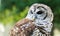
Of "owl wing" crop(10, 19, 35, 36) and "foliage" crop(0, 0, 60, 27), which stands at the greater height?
"foliage" crop(0, 0, 60, 27)

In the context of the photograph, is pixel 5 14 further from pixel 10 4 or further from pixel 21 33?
pixel 21 33

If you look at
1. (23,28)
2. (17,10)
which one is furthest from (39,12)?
(17,10)

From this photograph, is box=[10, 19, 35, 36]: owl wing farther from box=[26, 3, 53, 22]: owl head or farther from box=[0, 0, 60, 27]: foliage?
box=[0, 0, 60, 27]: foliage

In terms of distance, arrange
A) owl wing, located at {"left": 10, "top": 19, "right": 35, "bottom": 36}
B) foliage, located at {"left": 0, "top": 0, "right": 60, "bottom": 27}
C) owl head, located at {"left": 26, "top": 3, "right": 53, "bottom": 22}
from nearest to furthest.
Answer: owl wing, located at {"left": 10, "top": 19, "right": 35, "bottom": 36}, owl head, located at {"left": 26, "top": 3, "right": 53, "bottom": 22}, foliage, located at {"left": 0, "top": 0, "right": 60, "bottom": 27}

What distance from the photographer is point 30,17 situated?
2238 mm

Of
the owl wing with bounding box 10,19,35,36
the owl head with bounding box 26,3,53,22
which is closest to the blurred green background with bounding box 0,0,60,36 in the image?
the owl head with bounding box 26,3,53,22

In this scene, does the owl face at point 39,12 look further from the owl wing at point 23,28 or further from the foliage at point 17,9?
the foliage at point 17,9

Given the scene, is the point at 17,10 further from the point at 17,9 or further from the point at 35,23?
the point at 35,23

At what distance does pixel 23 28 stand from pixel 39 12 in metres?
0.23

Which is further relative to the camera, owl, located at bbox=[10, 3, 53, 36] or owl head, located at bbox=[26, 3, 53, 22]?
owl head, located at bbox=[26, 3, 53, 22]

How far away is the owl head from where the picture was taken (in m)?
2.24

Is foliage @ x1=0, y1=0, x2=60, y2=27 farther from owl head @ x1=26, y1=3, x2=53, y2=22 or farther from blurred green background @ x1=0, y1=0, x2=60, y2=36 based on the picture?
owl head @ x1=26, y1=3, x2=53, y2=22

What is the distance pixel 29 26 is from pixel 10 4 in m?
2.25

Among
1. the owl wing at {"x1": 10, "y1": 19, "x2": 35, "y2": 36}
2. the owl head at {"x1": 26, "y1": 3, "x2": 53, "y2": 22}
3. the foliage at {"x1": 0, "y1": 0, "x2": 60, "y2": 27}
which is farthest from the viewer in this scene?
the foliage at {"x1": 0, "y1": 0, "x2": 60, "y2": 27}
